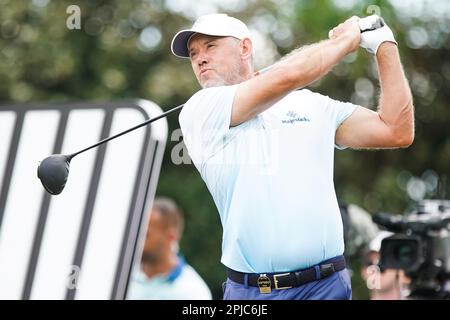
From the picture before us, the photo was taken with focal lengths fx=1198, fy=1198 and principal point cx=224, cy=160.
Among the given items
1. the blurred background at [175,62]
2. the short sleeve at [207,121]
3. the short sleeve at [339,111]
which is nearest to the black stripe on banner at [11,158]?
the short sleeve at [207,121]

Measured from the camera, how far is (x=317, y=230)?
350 centimetres

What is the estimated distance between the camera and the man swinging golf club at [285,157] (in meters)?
3.48

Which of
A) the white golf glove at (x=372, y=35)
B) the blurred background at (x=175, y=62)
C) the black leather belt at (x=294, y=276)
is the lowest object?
the black leather belt at (x=294, y=276)

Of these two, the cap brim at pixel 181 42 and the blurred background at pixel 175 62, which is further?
the blurred background at pixel 175 62

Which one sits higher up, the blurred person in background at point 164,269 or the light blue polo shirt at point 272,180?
the blurred person in background at point 164,269

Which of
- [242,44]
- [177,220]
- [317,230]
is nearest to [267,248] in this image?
[317,230]

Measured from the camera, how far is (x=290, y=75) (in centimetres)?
345

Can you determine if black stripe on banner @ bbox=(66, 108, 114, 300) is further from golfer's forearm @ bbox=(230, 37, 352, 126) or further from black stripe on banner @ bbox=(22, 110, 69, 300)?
golfer's forearm @ bbox=(230, 37, 352, 126)

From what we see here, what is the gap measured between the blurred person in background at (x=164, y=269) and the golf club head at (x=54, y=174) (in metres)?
2.33

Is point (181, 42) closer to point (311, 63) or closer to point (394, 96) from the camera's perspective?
point (311, 63)

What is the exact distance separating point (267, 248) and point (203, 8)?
8197 millimetres

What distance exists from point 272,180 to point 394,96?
48 cm

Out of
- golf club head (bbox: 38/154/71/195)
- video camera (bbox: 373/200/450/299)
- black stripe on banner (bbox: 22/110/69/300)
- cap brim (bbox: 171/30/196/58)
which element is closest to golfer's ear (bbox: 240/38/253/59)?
cap brim (bbox: 171/30/196/58)

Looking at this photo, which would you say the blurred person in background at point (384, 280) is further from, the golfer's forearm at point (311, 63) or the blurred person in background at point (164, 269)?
the golfer's forearm at point (311, 63)
